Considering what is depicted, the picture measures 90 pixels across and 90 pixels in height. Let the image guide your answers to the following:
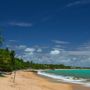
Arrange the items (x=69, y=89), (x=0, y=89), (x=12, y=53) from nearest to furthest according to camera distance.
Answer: (x=0, y=89) < (x=69, y=89) < (x=12, y=53)

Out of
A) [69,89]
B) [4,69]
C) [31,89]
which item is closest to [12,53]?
[4,69]

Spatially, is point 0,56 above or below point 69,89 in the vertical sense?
above

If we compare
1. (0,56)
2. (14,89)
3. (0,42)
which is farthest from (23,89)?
(0,56)

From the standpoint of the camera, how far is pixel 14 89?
3500 centimetres

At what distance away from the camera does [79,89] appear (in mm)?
46188

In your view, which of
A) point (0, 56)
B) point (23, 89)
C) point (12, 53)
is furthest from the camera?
point (12, 53)

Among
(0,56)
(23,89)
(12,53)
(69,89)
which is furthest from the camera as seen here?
(12,53)

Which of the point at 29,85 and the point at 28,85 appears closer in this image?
the point at 28,85

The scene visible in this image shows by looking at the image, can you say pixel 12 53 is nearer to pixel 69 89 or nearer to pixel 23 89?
pixel 69 89

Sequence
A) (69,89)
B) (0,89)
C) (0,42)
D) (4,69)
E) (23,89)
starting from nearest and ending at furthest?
(0,89) → (23,89) → (69,89) → (0,42) → (4,69)

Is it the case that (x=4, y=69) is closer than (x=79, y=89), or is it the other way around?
(x=79, y=89)

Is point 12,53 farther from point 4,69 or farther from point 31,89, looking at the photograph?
point 31,89

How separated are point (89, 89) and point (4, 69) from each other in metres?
57.0

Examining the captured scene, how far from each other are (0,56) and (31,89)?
43.7m
